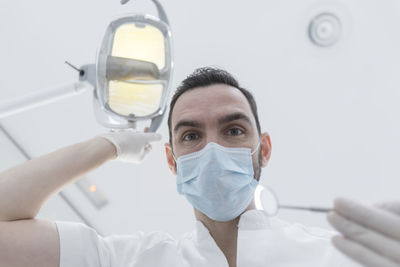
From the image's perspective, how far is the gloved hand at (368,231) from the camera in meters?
0.69

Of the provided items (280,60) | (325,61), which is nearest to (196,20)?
(280,60)

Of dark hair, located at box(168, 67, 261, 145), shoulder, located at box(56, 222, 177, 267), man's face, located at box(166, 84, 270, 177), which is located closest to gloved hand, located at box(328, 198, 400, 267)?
man's face, located at box(166, 84, 270, 177)

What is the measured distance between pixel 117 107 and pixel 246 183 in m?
0.57

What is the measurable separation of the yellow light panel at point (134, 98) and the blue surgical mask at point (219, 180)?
30 cm

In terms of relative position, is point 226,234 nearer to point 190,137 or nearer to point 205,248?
point 205,248

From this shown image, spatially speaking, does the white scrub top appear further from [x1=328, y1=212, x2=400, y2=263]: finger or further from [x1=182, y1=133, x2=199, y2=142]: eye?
[x1=328, y1=212, x2=400, y2=263]: finger

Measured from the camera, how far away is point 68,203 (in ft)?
8.53

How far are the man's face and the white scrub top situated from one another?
0.25m

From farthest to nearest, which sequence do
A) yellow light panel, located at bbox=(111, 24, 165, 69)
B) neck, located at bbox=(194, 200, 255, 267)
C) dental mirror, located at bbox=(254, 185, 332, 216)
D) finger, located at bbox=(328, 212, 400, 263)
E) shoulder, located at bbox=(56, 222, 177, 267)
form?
neck, located at bbox=(194, 200, 255, 267) → shoulder, located at bbox=(56, 222, 177, 267) → yellow light panel, located at bbox=(111, 24, 165, 69) → dental mirror, located at bbox=(254, 185, 332, 216) → finger, located at bbox=(328, 212, 400, 263)

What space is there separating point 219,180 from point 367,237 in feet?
2.21

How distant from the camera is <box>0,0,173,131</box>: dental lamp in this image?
3.87ft

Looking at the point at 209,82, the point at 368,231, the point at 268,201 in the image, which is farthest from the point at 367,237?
the point at 209,82

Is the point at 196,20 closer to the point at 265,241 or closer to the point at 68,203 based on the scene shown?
the point at 265,241

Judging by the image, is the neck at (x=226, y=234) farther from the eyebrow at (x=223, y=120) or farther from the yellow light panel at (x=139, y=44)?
the yellow light panel at (x=139, y=44)
